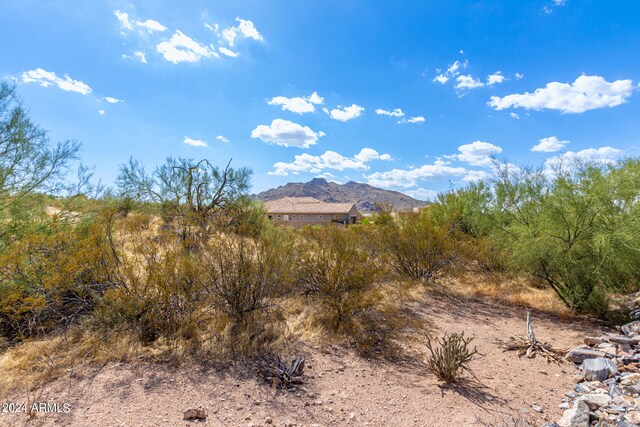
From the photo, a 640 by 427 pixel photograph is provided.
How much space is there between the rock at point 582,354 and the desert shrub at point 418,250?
4.43 m

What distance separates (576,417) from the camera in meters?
3.27

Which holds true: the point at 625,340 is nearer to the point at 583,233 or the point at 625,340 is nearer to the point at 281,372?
→ the point at 583,233

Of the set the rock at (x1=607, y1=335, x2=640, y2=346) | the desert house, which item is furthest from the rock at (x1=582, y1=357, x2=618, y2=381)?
the desert house

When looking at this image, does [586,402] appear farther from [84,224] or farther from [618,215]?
[84,224]

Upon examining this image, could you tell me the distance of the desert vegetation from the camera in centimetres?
452

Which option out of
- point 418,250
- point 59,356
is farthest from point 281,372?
point 418,250

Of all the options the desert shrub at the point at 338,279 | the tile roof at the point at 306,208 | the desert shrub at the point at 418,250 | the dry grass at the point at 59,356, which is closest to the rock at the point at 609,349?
the desert shrub at the point at 338,279

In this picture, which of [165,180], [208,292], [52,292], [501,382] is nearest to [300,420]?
[208,292]

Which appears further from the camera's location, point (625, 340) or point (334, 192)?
point (334, 192)

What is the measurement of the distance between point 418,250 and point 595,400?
5.88 m

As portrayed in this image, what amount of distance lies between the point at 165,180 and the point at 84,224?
973cm

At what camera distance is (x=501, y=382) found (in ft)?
14.2

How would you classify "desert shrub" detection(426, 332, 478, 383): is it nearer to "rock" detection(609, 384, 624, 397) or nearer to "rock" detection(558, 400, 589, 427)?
"rock" detection(558, 400, 589, 427)

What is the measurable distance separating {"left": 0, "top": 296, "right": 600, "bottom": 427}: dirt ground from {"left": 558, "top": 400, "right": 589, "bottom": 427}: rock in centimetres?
20
